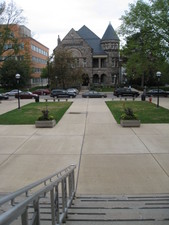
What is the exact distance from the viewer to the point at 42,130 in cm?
1638

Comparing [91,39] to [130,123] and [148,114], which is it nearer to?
[148,114]

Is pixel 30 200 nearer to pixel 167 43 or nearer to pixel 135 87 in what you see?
pixel 167 43

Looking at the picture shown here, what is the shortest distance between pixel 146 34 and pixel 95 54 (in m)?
36.1

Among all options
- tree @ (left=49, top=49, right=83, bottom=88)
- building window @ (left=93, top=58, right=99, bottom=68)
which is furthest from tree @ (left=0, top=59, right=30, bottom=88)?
building window @ (left=93, top=58, right=99, bottom=68)

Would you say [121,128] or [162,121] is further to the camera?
[162,121]

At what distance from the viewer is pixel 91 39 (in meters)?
80.7

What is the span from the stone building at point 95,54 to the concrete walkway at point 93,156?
60.7 m

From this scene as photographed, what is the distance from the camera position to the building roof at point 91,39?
79.1 meters

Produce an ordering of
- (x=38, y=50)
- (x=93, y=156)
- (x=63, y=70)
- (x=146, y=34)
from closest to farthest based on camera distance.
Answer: (x=93, y=156)
(x=146, y=34)
(x=63, y=70)
(x=38, y=50)

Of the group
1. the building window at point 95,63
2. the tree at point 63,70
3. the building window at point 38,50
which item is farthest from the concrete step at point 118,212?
the building window at point 38,50

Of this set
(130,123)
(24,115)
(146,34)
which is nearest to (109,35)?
(146,34)

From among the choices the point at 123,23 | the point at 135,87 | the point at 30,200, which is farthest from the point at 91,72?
the point at 30,200

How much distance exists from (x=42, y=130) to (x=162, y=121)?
8.55m

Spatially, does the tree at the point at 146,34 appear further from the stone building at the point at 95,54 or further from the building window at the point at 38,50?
the building window at the point at 38,50
